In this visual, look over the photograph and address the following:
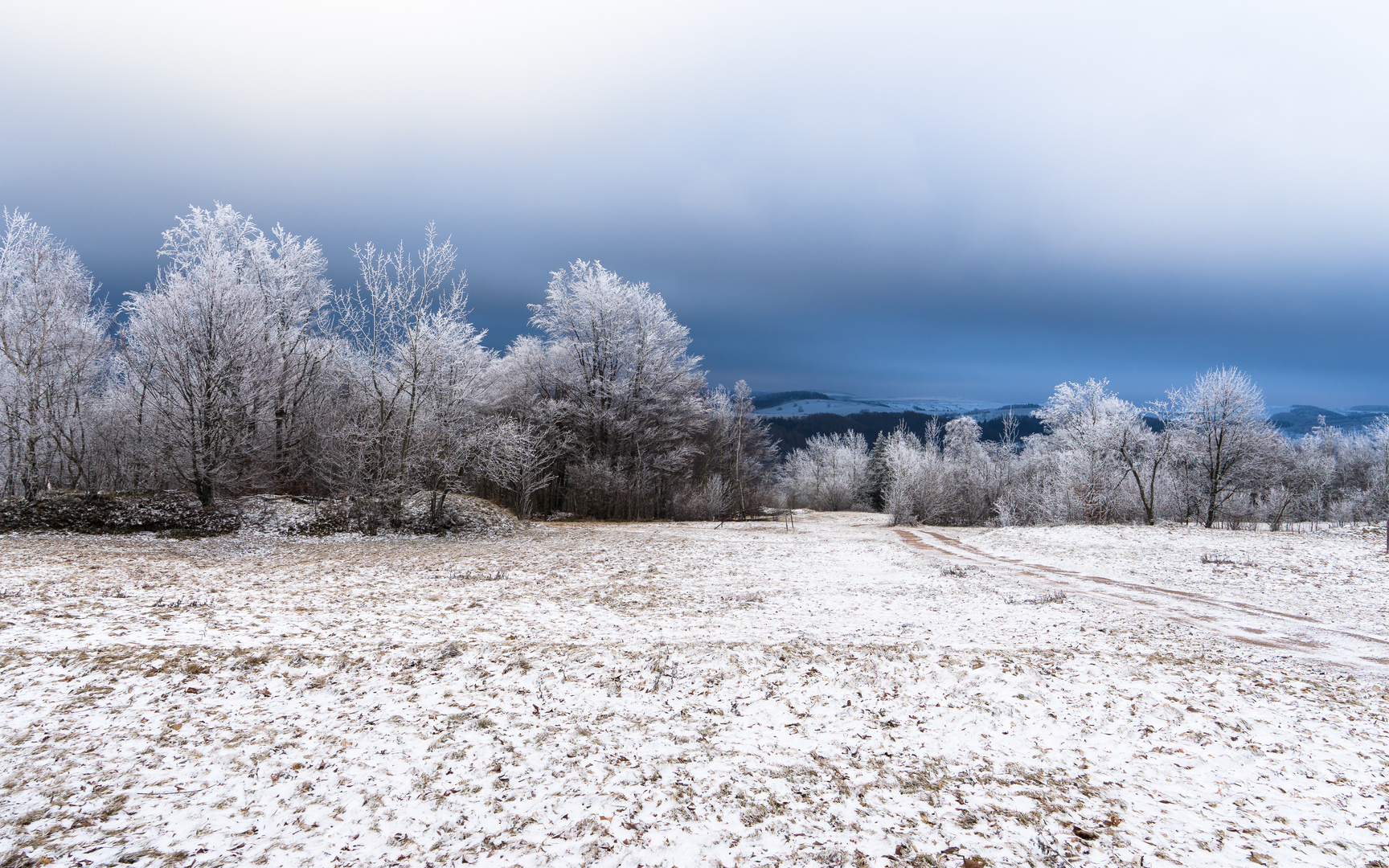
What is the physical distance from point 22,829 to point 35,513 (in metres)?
20.3

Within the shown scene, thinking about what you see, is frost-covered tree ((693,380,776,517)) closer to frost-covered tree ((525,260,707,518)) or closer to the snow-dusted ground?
frost-covered tree ((525,260,707,518))

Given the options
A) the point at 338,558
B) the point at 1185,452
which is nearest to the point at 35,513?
the point at 338,558

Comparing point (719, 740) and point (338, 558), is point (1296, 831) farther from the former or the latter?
point (338, 558)

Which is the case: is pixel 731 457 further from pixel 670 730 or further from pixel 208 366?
pixel 670 730

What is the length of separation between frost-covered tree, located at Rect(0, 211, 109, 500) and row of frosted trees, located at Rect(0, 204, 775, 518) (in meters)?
0.07

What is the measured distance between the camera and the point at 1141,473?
38.0 m

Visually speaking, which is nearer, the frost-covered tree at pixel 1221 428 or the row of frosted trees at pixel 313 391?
the row of frosted trees at pixel 313 391

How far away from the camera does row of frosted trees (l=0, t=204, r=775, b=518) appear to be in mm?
19734

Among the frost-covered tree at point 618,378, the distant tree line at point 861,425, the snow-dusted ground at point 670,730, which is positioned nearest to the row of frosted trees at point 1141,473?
the frost-covered tree at point 618,378

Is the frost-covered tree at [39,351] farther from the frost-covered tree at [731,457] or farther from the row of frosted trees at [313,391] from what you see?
the frost-covered tree at [731,457]

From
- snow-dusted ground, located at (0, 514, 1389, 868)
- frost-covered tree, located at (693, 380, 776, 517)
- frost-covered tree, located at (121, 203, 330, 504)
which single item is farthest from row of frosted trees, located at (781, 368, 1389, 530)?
frost-covered tree, located at (121, 203, 330, 504)

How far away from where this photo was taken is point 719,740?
5.34 meters

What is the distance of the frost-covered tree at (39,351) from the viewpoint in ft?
65.7

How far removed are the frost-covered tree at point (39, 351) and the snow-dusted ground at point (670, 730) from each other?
1438 cm
